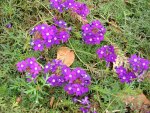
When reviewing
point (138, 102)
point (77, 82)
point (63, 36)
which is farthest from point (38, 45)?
point (138, 102)

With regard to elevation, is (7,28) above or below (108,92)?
above

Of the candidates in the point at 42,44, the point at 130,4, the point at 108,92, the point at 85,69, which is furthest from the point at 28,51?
the point at 130,4

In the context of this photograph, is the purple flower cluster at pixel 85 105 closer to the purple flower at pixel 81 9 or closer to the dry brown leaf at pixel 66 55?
the dry brown leaf at pixel 66 55

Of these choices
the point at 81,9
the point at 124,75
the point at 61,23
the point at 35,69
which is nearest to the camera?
the point at 35,69

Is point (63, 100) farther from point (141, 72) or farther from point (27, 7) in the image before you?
point (27, 7)

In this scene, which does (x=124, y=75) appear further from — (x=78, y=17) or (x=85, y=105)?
(x=78, y=17)

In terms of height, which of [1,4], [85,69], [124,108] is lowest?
[124,108]

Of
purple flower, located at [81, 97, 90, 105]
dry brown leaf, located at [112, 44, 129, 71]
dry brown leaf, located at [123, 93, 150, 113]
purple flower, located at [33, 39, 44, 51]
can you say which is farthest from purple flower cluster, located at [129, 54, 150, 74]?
purple flower, located at [33, 39, 44, 51]
